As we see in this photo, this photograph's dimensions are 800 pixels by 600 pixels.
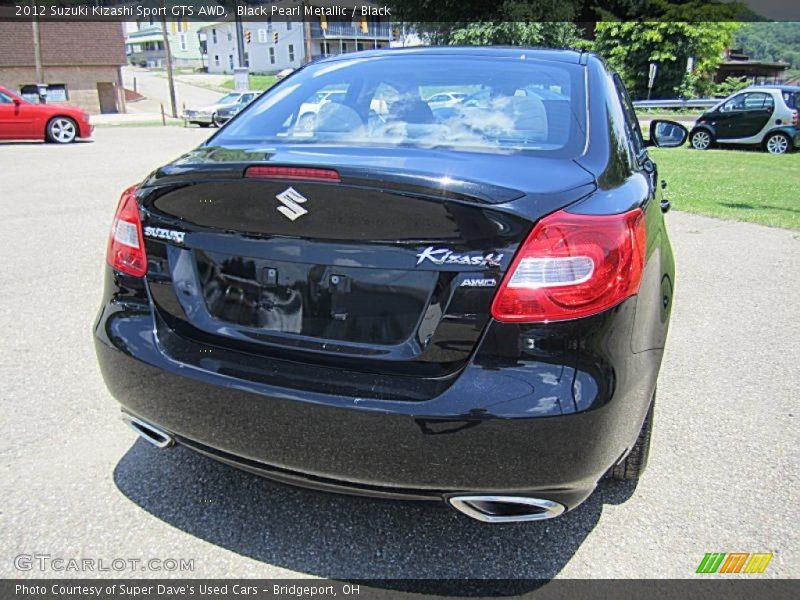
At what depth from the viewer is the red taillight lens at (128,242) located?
7.38 feet

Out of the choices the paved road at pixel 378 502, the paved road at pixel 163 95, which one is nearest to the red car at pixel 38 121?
the paved road at pixel 378 502

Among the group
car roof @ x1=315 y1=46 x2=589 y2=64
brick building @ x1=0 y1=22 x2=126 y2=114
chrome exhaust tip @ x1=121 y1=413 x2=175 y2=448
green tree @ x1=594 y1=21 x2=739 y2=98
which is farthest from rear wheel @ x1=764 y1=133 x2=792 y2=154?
brick building @ x1=0 y1=22 x2=126 y2=114

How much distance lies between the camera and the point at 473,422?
180 cm

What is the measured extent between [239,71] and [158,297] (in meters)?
40.6

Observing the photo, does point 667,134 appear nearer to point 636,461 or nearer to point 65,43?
point 636,461

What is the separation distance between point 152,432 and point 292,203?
94 cm

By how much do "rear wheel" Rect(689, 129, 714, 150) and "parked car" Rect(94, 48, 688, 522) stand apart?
18100 mm

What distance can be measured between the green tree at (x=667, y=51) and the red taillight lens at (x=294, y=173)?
40.6 m

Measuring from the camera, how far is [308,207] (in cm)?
194

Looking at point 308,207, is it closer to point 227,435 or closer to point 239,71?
point 227,435

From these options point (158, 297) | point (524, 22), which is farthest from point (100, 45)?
point (158, 297)

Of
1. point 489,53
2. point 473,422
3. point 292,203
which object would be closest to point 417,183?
point 292,203

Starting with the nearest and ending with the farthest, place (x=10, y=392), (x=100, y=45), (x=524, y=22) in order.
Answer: (x=10, y=392) → (x=524, y=22) → (x=100, y=45)

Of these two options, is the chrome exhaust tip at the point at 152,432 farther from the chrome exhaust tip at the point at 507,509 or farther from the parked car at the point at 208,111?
the parked car at the point at 208,111
